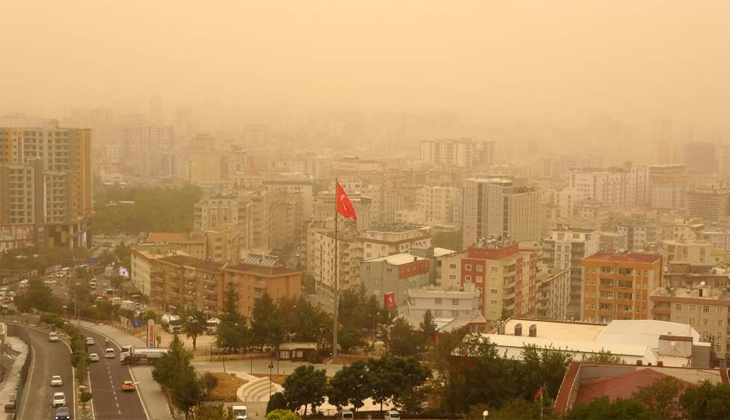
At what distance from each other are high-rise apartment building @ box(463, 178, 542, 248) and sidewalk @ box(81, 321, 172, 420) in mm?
6786

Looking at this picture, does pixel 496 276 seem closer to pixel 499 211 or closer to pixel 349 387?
pixel 349 387

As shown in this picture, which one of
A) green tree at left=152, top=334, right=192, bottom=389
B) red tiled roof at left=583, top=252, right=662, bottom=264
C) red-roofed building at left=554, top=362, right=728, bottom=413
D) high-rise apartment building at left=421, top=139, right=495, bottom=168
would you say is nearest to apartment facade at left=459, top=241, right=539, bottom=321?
red tiled roof at left=583, top=252, right=662, bottom=264

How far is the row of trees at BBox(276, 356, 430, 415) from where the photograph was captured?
19.9 ft

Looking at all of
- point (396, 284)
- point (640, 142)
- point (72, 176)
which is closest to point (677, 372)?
point (396, 284)

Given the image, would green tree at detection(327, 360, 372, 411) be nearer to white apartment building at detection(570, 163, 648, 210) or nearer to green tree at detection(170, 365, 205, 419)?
green tree at detection(170, 365, 205, 419)

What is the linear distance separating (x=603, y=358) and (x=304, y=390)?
1.61 m

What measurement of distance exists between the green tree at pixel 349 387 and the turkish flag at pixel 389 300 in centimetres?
387

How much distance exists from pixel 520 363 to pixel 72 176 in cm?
1168

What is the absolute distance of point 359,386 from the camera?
6141 mm

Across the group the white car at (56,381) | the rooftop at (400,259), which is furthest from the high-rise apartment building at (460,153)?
the white car at (56,381)

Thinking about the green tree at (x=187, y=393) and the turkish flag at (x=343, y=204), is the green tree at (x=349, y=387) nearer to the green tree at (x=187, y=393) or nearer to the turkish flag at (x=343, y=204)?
the green tree at (x=187, y=393)

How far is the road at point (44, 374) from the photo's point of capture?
21.4 ft

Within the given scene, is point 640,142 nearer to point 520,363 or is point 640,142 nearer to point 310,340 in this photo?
point 310,340

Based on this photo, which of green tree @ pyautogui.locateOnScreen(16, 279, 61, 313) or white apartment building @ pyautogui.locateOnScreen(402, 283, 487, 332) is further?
green tree @ pyautogui.locateOnScreen(16, 279, 61, 313)
